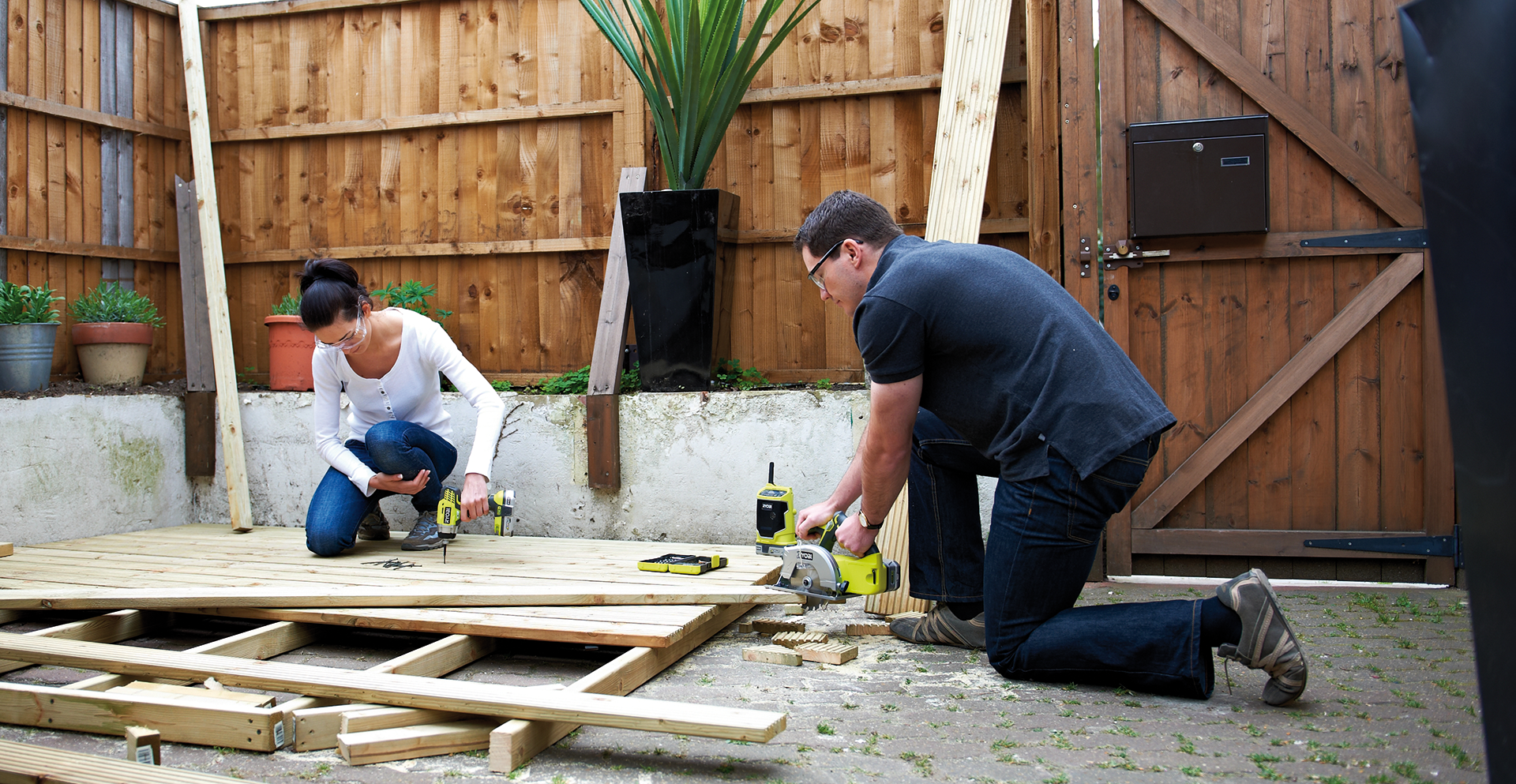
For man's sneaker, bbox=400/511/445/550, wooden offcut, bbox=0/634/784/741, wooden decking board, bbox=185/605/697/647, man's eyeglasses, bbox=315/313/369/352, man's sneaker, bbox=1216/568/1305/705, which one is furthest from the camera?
man's sneaker, bbox=400/511/445/550

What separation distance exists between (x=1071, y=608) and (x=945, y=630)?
0.47 m

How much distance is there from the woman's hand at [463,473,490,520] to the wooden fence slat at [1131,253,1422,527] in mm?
2399

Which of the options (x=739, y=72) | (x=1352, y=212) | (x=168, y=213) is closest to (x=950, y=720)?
(x=1352, y=212)

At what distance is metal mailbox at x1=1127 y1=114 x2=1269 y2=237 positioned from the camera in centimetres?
347

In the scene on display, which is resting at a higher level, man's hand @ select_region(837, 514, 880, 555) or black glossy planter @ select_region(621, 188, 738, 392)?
black glossy planter @ select_region(621, 188, 738, 392)

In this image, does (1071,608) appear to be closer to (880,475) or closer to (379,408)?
(880,475)

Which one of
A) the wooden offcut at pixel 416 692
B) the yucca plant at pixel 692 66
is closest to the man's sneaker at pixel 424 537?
the wooden offcut at pixel 416 692

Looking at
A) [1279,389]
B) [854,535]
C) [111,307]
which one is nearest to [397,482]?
[854,535]

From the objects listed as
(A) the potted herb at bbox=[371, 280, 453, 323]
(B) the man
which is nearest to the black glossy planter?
(A) the potted herb at bbox=[371, 280, 453, 323]

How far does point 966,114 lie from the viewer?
365 cm

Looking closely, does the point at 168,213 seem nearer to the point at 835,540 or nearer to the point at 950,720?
the point at 835,540

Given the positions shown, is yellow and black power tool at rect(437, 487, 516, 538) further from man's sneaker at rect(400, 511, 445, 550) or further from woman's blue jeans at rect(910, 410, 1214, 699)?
woman's blue jeans at rect(910, 410, 1214, 699)

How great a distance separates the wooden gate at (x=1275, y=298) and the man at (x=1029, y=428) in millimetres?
1505

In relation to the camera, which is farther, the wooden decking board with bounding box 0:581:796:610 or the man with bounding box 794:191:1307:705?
the wooden decking board with bounding box 0:581:796:610
